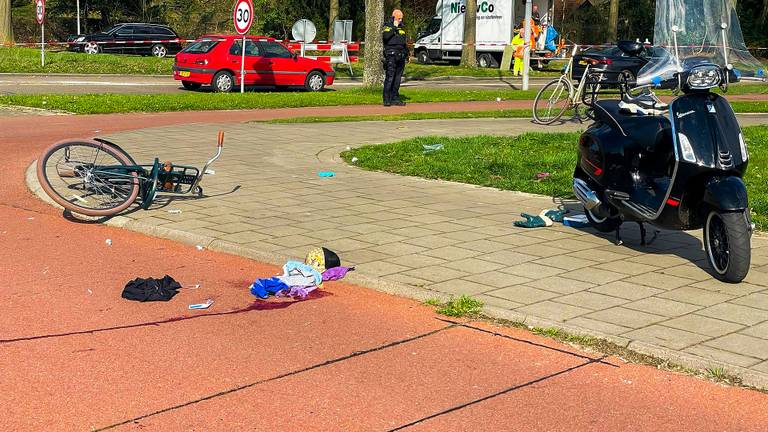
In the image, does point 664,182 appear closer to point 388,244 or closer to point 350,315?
point 388,244

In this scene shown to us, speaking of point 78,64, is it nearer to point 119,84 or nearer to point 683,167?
point 119,84

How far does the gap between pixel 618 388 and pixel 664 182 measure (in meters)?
2.99

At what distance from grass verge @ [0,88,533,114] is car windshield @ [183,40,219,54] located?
3.15 meters

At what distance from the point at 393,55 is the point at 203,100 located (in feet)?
13.5

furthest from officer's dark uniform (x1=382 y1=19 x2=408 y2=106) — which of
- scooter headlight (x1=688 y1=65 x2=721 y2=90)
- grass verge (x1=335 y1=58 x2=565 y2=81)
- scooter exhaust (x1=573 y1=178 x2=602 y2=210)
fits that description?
scooter headlight (x1=688 y1=65 x2=721 y2=90)

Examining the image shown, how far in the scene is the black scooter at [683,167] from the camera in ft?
23.1

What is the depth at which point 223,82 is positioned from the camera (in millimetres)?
25672

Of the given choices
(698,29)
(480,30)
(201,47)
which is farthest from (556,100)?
(480,30)

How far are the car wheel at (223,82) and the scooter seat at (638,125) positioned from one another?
17982mm

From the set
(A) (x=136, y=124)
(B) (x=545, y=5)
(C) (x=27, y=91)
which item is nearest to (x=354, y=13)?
(B) (x=545, y=5)

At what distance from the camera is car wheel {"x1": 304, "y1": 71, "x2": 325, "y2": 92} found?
1069 inches

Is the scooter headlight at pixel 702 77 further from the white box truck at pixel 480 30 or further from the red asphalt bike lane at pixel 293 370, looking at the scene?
the white box truck at pixel 480 30

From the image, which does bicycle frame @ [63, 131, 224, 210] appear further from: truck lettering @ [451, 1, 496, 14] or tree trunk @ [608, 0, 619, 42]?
tree trunk @ [608, 0, 619, 42]

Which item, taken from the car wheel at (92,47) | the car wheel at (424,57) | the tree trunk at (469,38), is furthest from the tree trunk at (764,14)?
the car wheel at (92,47)
